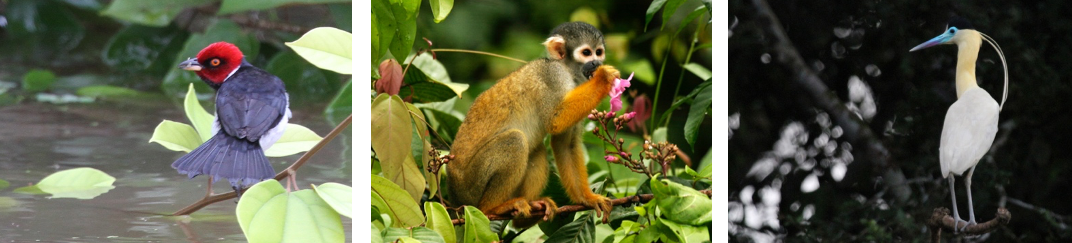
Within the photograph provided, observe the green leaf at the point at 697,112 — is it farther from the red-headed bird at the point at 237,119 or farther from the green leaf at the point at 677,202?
the red-headed bird at the point at 237,119

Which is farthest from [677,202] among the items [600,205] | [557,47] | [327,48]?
[327,48]

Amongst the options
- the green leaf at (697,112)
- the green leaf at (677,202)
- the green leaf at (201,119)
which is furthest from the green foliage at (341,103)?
the green leaf at (697,112)

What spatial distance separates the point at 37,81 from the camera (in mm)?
1614

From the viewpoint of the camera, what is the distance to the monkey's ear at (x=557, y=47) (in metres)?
1.82

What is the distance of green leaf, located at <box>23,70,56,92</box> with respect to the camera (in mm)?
1613

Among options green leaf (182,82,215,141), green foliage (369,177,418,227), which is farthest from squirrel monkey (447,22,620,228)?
green leaf (182,82,215,141)

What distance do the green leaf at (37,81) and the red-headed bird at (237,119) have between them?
0.80 ft

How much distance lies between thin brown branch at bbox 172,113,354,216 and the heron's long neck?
1406mm

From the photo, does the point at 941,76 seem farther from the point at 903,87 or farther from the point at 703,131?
the point at 703,131

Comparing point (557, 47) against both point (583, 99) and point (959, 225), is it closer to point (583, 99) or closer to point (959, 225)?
point (583, 99)

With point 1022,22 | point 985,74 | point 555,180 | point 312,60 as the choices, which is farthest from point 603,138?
point 1022,22

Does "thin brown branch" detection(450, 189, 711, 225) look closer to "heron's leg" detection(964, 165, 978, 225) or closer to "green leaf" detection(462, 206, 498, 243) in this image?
"green leaf" detection(462, 206, 498, 243)

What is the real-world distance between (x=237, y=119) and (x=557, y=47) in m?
0.66

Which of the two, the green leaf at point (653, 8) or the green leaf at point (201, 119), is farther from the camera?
the green leaf at point (653, 8)
